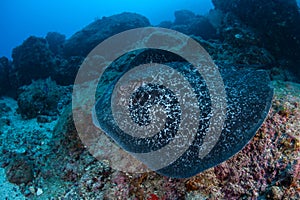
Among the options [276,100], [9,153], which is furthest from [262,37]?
[9,153]

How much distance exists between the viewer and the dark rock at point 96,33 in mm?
11828

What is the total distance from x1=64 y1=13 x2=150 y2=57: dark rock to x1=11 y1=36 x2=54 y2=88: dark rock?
2746 millimetres

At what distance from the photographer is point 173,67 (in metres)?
3.29

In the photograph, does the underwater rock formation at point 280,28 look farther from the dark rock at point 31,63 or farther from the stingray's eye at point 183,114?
the dark rock at point 31,63

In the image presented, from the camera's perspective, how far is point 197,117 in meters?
2.55

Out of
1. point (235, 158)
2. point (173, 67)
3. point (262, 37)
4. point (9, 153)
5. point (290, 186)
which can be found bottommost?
point (290, 186)

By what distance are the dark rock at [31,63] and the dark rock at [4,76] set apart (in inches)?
10.7

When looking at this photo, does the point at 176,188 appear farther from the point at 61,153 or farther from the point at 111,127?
the point at 61,153

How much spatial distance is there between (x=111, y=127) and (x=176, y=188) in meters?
1.23

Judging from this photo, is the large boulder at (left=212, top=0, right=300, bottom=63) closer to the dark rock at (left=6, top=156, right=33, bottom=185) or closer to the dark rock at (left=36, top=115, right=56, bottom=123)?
the dark rock at (left=36, top=115, right=56, bottom=123)

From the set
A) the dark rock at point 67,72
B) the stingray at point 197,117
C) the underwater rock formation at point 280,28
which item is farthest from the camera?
the dark rock at point 67,72

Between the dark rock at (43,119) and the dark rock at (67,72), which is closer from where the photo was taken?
the dark rock at (43,119)

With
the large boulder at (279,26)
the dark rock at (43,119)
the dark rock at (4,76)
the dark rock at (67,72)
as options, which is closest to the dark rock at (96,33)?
the dark rock at (67,72)

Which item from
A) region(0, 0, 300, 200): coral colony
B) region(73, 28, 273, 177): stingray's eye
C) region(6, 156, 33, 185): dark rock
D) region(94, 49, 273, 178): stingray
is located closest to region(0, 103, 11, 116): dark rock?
region(0, 0, 300, 200): coral colony
